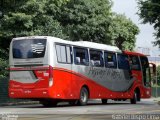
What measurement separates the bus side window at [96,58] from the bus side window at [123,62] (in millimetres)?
2346

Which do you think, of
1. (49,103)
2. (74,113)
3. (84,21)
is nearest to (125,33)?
(84,21)

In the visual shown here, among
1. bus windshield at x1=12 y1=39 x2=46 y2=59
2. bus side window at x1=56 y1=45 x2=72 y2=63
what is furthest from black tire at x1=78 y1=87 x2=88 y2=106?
bus windshield at x1=12 y1=39 x2=46 y2=59

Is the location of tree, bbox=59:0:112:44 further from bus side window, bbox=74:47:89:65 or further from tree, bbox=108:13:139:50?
bus side window, bbox=74:47:89:65

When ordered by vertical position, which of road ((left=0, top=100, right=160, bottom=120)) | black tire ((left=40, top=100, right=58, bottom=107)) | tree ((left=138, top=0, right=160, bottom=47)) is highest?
tree ((left=138, top=0, right=160, bottom=47))

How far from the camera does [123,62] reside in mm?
33312

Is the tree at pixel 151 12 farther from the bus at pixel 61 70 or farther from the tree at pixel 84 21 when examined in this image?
the tree at pixel 84 21

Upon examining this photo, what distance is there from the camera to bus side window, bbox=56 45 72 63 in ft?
87.3

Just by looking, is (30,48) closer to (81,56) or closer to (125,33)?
(81,56)

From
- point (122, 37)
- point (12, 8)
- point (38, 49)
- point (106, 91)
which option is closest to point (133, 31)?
point (122, 37)

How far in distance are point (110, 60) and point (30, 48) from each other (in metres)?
6.97

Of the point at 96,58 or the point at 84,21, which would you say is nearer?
the point at 96,58

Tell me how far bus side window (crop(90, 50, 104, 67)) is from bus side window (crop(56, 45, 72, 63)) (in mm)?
2565

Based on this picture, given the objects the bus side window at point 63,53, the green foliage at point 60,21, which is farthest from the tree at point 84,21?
the bus side window at point 63,53

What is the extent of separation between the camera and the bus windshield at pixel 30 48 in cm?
2619
